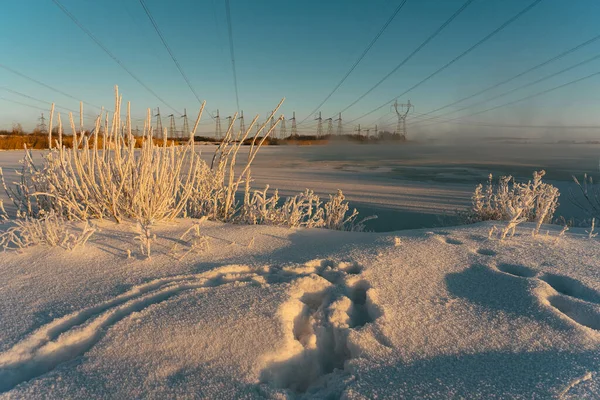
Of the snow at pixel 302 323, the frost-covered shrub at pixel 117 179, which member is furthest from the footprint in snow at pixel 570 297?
the frost-covered shrub at pixel 117 179

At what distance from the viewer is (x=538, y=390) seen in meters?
1.36

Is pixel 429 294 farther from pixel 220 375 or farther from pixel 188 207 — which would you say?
pixel 188 207

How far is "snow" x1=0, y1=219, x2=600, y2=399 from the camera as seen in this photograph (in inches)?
57.7

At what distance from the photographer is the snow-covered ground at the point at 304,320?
147 centimetres

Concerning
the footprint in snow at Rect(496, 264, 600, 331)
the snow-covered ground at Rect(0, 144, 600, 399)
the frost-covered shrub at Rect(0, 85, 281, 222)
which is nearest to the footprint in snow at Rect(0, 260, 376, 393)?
the snow-covered ground at Rect(0, 144, 600, 399)

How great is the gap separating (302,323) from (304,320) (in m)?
0.03

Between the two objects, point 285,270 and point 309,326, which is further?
point 285,270

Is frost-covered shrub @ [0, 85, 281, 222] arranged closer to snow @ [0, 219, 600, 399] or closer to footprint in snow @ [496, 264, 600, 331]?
snow @ [0, 219, 600, 399]

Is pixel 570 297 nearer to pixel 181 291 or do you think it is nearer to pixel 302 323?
pixel 302 323

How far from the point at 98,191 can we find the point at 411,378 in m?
3.47

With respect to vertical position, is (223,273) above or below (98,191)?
below

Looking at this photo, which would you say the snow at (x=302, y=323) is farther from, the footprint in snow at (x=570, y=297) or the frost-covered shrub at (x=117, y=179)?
the frost-covered shrub at (x=117, y=179)

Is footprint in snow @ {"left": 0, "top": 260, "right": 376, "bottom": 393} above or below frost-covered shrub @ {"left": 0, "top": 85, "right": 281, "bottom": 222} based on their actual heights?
below

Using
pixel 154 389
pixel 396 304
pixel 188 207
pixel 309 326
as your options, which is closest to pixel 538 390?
pixel 396 304
